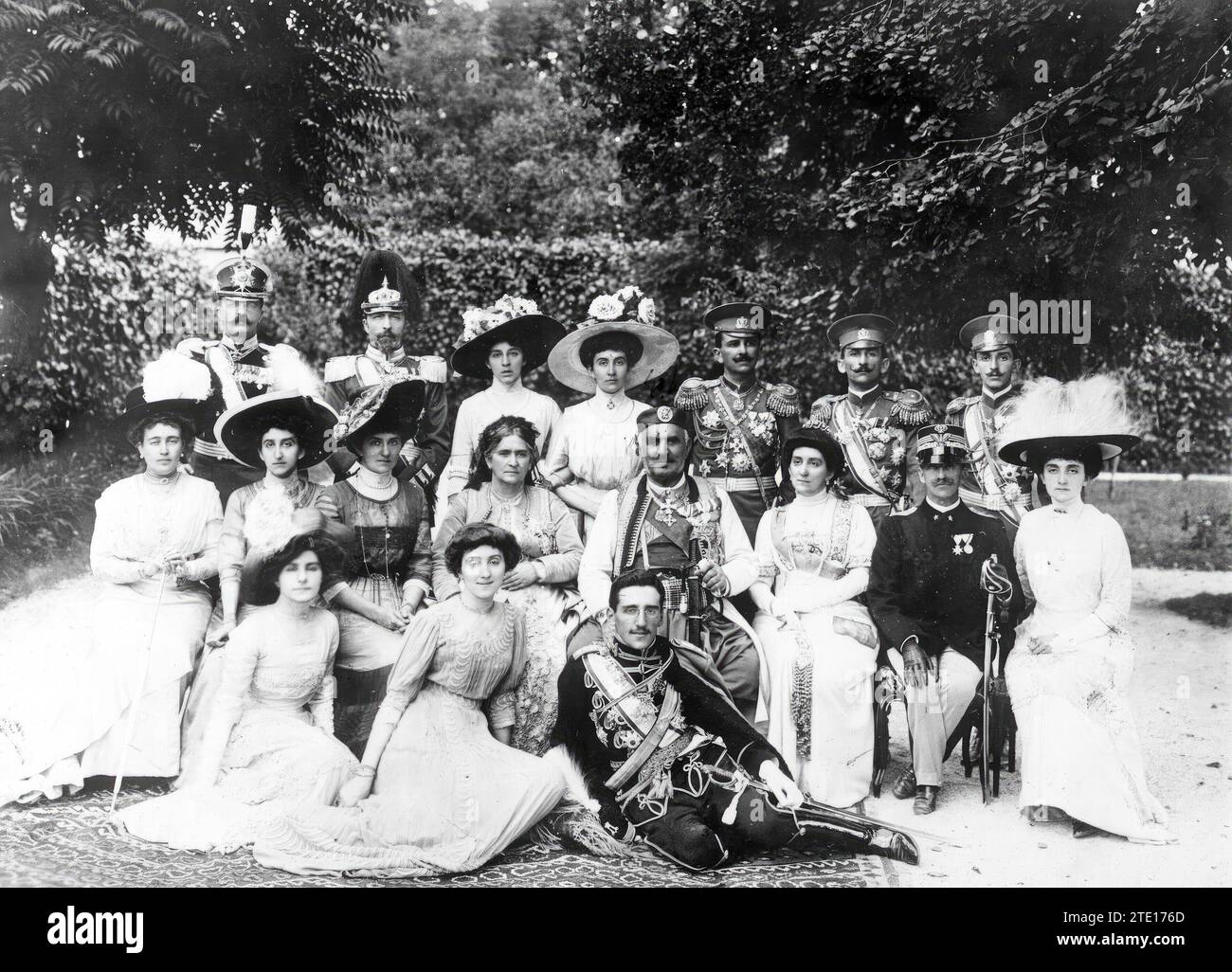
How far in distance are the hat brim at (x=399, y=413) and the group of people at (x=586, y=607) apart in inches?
0.7

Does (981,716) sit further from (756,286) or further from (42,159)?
(42,159)

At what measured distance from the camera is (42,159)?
6.18 metres

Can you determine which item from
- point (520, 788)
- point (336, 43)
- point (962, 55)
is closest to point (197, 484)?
point (520, 788)

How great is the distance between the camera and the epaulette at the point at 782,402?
5.71m

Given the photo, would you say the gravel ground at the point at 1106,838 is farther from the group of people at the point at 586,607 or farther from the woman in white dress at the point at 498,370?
the woman in white dress at the point at 498,370

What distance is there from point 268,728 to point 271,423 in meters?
1.37

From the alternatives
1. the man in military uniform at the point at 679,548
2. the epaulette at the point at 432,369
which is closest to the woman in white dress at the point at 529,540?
the man in military uniform at the point at 679,548

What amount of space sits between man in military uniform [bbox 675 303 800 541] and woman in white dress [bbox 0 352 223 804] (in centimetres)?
231

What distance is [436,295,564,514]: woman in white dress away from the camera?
574cm

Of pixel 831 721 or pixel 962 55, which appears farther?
pixel 962 55

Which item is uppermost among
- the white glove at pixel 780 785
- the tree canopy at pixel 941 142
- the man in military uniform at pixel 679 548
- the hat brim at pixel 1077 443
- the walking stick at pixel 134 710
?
the tree canopy at pixel 941 142

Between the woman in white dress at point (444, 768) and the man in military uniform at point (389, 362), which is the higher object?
the man in military uniform at point (389, 362)

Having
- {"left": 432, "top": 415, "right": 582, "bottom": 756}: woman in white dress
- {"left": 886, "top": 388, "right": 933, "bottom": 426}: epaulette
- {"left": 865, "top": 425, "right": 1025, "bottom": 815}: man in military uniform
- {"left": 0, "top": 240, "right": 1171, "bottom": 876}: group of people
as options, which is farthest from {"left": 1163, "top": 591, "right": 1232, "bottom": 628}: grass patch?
{"left": 432, "top": 415, "right": 582, "bottom": 756}: woman in white dress
